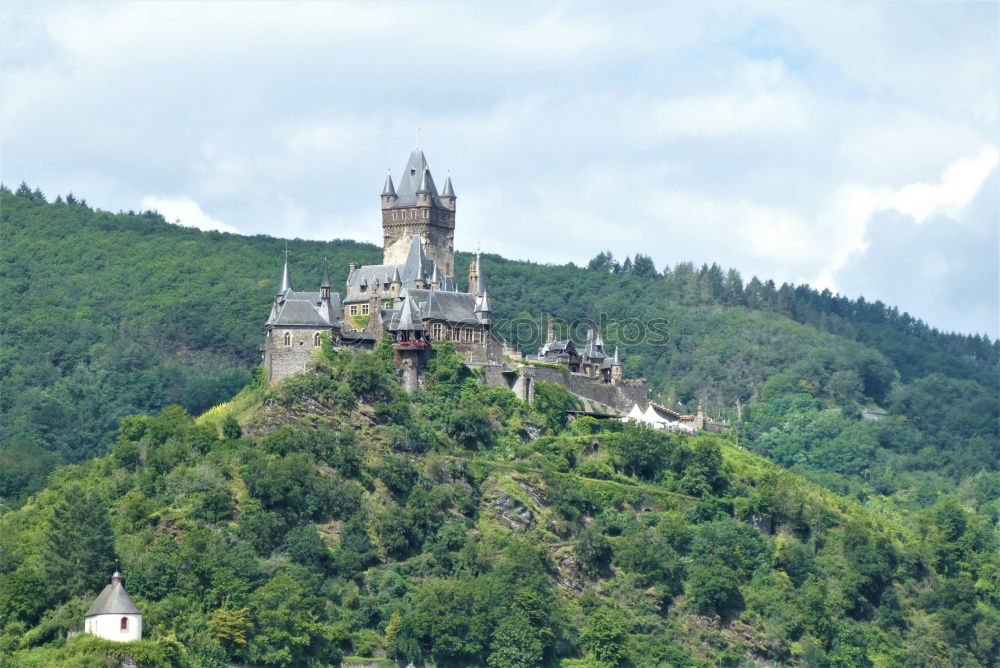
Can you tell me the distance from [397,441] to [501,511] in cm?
595

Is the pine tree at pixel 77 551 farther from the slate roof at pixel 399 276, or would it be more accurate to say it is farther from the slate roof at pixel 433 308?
the slate roof at pixel 399 276

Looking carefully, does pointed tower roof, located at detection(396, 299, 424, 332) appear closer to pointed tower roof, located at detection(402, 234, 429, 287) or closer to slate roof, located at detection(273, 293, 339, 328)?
slate roof, located at detection(273, 293, 339, 328)

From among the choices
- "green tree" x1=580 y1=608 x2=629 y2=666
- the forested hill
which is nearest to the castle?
"green tree" x1=580 y1=608 x2=629 y2=666

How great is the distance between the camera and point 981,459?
16625 centimetres

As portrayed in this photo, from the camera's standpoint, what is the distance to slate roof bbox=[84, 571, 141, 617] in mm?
80938

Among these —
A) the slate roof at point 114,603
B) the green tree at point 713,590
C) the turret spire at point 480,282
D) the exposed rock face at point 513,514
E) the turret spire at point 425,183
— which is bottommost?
the slate roof at point 114,603

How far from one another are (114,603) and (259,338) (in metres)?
78.9

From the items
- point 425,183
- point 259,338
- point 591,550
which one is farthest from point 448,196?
Result: point 259,338

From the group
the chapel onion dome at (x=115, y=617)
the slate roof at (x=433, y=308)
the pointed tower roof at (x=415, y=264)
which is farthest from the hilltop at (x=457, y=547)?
the pointed tower roof at (x=415, y=264)

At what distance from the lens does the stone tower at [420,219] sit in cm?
11062

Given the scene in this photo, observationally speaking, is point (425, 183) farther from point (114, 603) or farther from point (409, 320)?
point (114, 603)

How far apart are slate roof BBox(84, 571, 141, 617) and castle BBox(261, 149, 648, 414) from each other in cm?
1997

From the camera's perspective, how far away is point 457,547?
312 ft

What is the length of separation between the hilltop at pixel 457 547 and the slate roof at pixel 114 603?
150 cm
